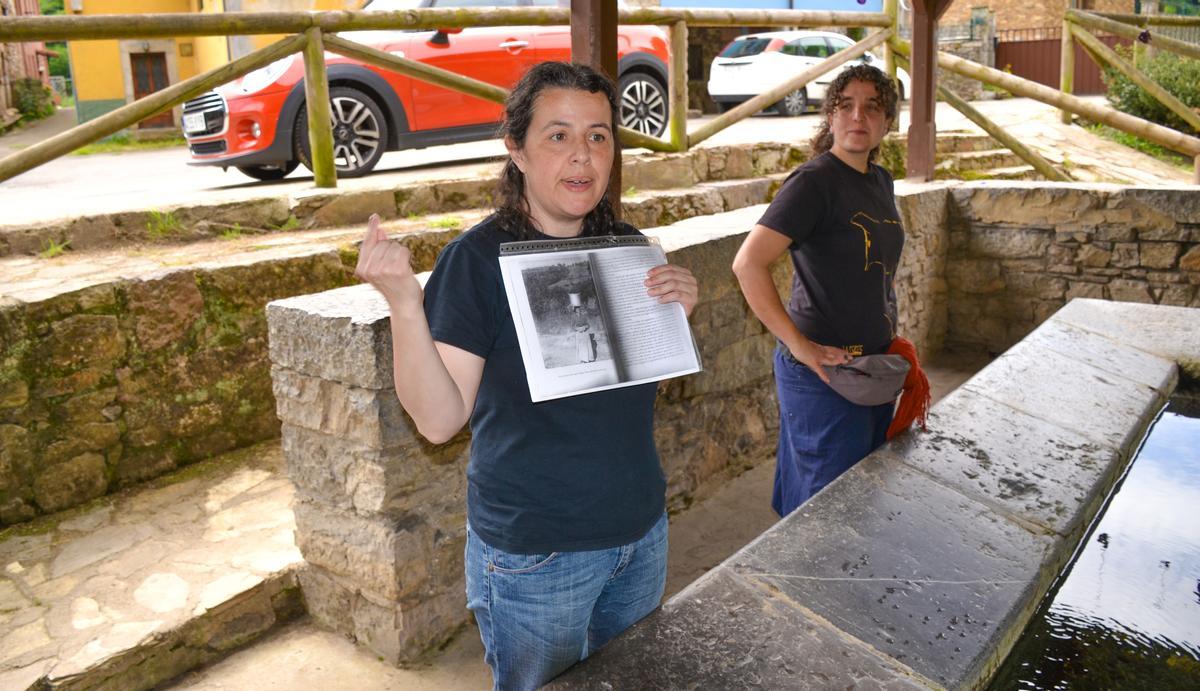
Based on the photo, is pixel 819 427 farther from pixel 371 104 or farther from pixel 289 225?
pixel 371 104

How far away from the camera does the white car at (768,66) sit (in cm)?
1423

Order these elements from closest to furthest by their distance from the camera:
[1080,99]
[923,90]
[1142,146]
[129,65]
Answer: [923,90], [1080,99], [1142,146], [129,65]

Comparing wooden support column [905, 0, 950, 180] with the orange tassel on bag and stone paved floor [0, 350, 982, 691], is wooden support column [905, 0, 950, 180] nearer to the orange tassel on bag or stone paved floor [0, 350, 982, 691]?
stone paved floor [0, 350, 982, 691]

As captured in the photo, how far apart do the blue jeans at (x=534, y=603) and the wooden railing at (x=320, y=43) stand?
10.2 ft

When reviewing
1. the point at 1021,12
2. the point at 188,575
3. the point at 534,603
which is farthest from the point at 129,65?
the point at 1021,12

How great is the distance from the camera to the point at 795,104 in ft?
48.9

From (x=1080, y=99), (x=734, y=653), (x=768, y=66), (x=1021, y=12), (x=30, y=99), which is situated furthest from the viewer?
(x=1021, y=12)

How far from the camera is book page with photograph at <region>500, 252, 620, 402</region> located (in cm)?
156

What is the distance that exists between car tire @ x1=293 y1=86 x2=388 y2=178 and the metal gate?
1938 cm

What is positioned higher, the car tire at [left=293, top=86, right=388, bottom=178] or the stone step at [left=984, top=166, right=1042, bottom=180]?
the car tire at [left=293, top=86, right=388, bottom=178]

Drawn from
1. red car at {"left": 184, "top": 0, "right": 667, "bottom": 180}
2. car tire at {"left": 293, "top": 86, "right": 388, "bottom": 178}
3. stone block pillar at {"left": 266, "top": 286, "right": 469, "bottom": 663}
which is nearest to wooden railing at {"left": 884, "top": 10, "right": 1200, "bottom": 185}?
red car at {"left": 184, "top": 0, "right": 667, "bottom": 180}

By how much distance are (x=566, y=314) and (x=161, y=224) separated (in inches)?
163

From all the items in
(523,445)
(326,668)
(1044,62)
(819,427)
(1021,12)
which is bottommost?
(326,668)

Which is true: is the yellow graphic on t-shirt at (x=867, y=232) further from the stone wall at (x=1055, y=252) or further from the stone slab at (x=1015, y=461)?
the stone wall at (x=1055, y=252)
